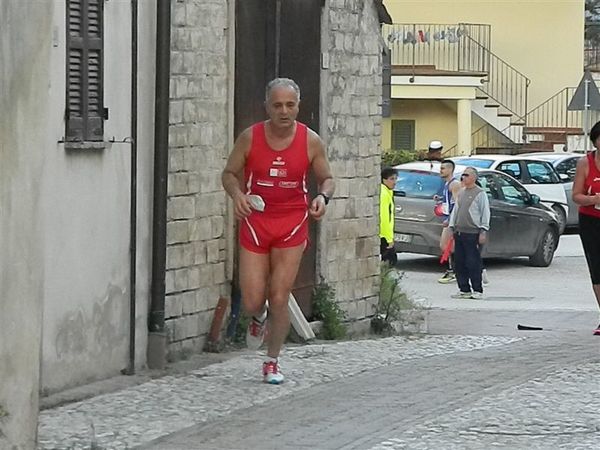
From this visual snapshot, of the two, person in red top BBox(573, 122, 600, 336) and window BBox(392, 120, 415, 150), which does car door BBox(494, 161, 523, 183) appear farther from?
person in red top BBox(573, 122, 600, 336)

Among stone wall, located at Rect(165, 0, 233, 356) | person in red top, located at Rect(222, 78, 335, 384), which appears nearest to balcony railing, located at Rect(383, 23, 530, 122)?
stone wall, located at Rect(165, 0, 233, 356)

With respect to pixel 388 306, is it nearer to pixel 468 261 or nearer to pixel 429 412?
pixel 468 261

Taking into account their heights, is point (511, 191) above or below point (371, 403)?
above

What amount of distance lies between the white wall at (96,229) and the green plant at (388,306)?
14.4 ft

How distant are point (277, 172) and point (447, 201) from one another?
12356mm

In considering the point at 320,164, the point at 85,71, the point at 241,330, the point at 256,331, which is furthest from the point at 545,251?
the point at 85,71

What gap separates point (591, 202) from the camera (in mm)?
11453

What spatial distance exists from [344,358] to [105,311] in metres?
2.19

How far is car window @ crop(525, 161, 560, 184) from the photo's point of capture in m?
29.1

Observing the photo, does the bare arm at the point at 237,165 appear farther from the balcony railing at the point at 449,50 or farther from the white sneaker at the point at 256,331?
the balcony railing at the point at 449,50

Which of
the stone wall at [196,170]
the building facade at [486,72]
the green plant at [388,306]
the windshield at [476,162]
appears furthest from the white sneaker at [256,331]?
the building facade at [486,72]

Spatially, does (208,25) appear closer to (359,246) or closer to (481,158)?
(359,246)

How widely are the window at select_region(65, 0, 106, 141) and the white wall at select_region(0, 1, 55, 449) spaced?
2.21 meters

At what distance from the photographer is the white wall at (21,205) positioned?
6.32m
